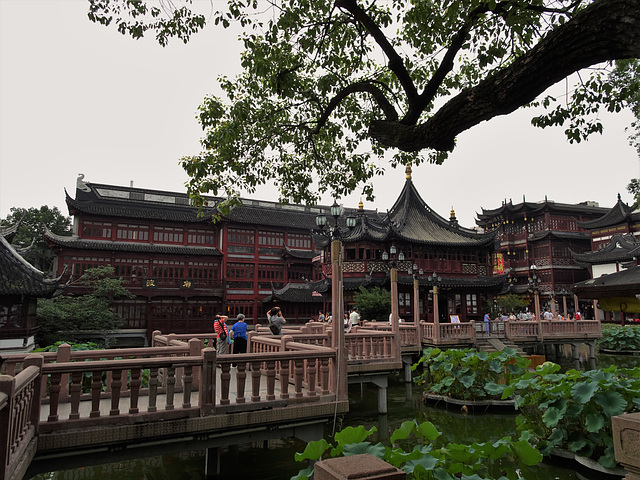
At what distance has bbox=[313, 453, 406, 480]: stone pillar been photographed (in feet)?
7.67

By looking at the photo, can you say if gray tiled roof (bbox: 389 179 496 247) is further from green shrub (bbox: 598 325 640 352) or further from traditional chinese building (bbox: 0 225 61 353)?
traditional chinese building (bbox: 0 225 61 353)

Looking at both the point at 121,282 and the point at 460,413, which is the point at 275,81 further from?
the point at 121,282

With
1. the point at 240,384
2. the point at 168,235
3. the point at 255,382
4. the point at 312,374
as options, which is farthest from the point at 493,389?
the point at 168,235

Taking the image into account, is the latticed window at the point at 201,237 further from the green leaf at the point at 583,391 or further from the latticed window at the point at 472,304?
the green leaf at the point at 583,391

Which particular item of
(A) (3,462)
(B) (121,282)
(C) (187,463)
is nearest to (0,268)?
(B) (121,282)

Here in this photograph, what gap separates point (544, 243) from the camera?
4594cm

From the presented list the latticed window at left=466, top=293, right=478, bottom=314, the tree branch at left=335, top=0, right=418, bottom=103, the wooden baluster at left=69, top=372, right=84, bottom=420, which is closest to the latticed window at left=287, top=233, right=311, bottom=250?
the latticed window at left=466, top=293, right=478, bottom=314

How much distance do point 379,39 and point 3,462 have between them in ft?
20.7

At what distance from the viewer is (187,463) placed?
8477mm

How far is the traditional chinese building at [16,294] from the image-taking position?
63.7 ft

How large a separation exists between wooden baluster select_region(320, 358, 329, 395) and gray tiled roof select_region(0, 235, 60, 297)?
1784 cm

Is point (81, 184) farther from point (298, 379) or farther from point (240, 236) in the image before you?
point (298, 379)

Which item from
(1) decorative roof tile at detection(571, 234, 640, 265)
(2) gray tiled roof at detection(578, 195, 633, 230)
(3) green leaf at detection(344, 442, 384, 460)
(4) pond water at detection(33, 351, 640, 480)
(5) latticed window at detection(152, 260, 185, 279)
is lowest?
(4) pond water at detection(33, 351, 640, 480)

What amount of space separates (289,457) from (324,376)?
298 centimetres
